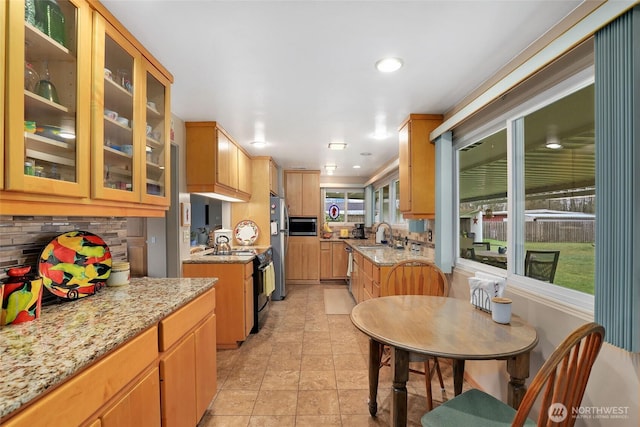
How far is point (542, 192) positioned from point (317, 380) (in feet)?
7.00

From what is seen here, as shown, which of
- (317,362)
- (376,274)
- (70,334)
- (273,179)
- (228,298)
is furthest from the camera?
(273,179)

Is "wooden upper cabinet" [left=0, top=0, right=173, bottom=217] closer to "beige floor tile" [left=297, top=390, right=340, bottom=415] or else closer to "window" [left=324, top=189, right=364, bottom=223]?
"beige floor tile" [left=297, top=390, right=340, bottom=415]

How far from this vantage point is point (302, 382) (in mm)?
2301

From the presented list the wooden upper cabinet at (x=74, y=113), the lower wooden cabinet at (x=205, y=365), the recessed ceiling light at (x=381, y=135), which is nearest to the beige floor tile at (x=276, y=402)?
the lower wooden cabinet at (x=205, y=365)

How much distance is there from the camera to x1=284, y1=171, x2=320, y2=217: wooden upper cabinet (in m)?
5.77

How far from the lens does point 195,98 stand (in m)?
2.38

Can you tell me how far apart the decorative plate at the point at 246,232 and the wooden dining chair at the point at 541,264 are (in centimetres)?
340

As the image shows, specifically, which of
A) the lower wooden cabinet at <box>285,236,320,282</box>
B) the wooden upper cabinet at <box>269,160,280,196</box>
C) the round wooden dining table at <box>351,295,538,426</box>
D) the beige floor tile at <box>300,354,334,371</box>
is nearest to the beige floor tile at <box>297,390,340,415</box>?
the beige floor tile at <box>300,354,334,371</box>

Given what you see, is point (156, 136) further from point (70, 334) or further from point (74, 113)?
point (70, 334)

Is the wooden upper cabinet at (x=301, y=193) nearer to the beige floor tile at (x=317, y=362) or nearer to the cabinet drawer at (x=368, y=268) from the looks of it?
the cabinet drawer at (x=368, y=268)

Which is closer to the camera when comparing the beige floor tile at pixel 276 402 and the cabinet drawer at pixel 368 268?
the beige floor tile at pixel 276 402

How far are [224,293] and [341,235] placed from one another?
3800mm

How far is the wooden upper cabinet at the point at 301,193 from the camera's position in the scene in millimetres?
5766

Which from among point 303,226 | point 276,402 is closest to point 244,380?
point 276,402
